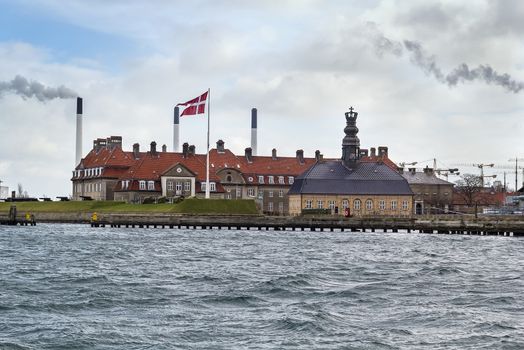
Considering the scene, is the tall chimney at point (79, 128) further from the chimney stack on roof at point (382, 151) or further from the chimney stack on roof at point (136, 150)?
the chimney stack on roof at point (382, 151)

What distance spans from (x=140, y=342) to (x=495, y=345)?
9244 mm

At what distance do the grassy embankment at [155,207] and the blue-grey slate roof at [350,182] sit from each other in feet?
50.1

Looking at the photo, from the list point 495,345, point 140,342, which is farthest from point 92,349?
point 495,345

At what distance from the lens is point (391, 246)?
246 ft

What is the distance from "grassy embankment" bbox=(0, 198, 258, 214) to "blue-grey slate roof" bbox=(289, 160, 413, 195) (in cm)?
1527

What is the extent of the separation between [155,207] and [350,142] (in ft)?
113

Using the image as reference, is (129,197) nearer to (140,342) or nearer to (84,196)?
(84,196)

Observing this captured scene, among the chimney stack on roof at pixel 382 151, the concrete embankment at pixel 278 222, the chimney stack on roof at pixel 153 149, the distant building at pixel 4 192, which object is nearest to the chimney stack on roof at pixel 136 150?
the chimney stack on roof at pixel 153 149

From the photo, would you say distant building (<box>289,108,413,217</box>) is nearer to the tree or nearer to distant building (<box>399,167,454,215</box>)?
distant building (<box>399,167,454,215</box>)

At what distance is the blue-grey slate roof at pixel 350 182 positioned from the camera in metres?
143

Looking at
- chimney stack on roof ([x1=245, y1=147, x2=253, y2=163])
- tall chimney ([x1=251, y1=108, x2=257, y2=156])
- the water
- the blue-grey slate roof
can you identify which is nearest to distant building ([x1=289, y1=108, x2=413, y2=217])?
the blue-grey slate roof

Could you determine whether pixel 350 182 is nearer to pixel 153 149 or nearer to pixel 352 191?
pixel 352 191

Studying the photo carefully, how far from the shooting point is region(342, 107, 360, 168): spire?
147500mm

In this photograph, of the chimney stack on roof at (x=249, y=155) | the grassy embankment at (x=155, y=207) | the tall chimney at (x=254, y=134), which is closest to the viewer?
the grassy embankment at (x=155, y=207)
